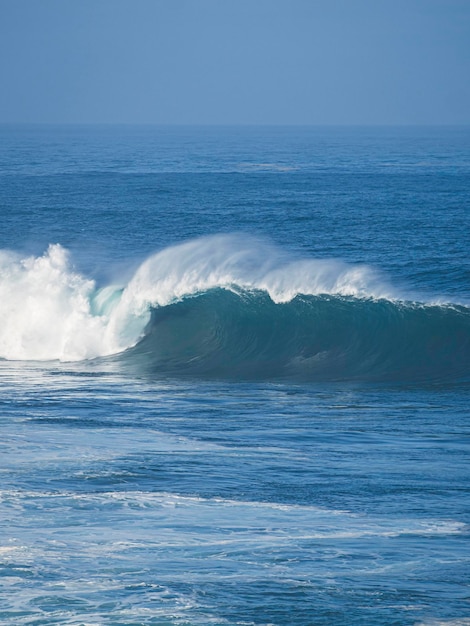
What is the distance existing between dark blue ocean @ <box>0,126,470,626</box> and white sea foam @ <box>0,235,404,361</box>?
53mm

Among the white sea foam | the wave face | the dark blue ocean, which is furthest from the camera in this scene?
the white sea foam

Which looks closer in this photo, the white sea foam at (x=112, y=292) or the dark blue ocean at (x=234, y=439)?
the dark blue ocean at (x=234, y=439)

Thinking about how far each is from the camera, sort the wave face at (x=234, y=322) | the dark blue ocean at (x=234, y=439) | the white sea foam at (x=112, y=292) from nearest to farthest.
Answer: the dark blue ocean at (x=234, y=439) → the wave face at (x=234, y=322) → the white sea foam at (x=112, y=292)

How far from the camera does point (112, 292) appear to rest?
2402cm

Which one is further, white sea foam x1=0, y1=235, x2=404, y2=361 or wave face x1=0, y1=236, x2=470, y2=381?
white sea foam x1=0, y1=235, x2=404, y2=361

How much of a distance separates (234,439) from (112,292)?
11.0 meters

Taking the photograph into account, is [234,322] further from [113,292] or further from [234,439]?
[234,439]

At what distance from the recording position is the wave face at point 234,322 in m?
20.1

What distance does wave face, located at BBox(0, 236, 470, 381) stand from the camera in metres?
20.1

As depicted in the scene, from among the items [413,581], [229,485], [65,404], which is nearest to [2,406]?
[65,404]

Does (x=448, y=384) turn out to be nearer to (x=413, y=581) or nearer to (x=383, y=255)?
(x=413, y=581)

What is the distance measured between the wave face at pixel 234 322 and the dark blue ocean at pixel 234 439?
0.18 ft

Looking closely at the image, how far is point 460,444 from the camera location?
1323cm

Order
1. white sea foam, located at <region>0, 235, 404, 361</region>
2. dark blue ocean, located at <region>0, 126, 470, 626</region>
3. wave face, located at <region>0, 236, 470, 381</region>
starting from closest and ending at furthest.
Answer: dark blue ocean, located at <region>0, 126, 470, 626</region>, wave face, located at <region>0, 236, 470, 381</region>, white sea foam, located at <region>0, 235, 404, 361</region>
